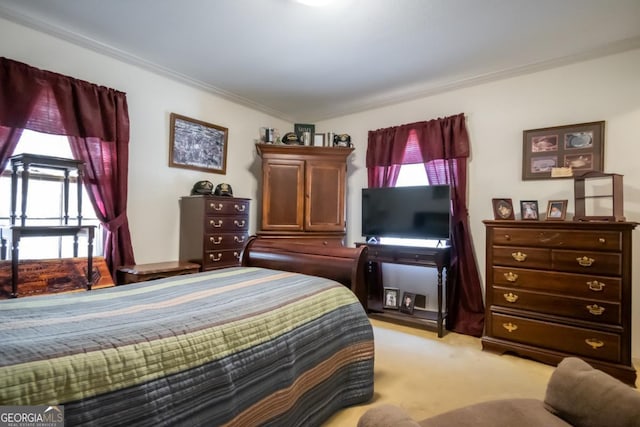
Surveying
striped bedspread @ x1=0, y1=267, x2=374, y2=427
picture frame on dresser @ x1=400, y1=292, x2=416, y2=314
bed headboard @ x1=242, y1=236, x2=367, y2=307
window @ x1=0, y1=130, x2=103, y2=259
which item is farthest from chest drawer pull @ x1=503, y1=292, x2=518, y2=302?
window @ x1=0, y1=130, x2=103, y2=259

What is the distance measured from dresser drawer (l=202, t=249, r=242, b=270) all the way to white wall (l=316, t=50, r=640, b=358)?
2.57 meters

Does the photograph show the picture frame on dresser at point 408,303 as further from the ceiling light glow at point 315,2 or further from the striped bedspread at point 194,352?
the ceiling light glow at point 315,2

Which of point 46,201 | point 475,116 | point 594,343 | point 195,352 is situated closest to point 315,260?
point 195,352

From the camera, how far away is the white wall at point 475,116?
103 inches

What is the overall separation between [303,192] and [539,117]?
2592 millimetres

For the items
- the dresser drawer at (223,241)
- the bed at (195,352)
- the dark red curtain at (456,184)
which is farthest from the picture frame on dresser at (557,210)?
the dresser drawer at (223,241)

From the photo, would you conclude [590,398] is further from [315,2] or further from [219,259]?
[219,259]

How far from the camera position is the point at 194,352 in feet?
3.36

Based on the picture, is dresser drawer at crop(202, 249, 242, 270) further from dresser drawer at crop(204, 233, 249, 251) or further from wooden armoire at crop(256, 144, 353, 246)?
wooden armoire at crop(256, 144, 353, 246)

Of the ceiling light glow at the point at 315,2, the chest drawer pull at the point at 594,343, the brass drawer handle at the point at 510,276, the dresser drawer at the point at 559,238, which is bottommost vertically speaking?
the chest drawer pull at the point at 594,343

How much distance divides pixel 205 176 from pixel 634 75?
4.18 m

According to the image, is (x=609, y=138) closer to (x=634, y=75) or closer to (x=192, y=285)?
(x=634, y=75)

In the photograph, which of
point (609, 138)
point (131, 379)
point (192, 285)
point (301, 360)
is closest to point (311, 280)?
point (301, 360)

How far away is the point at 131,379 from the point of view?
2.87 ft
